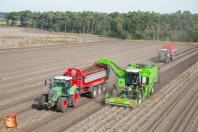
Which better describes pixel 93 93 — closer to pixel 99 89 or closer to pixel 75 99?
pixel 99 89

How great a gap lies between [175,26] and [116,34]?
29.0 m

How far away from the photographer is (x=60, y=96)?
1609cm

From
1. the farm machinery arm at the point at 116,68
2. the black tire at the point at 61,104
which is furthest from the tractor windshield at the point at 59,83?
the farm machinery arm at the point at 116,68

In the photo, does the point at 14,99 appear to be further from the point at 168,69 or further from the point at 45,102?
the point at 168,69

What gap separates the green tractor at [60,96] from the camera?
15633 millimetres

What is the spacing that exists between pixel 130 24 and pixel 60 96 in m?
88.3

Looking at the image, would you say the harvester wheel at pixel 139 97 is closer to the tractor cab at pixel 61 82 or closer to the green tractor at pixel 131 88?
the green tractor at pixel 131 88

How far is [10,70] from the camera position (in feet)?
94.9

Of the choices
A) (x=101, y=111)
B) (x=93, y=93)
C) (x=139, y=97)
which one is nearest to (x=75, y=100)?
(x=101, y=111)

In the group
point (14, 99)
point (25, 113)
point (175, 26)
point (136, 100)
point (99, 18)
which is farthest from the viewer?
point (99, 18)

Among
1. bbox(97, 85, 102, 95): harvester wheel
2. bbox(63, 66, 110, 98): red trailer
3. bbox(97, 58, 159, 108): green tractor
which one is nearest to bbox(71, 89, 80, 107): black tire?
bbox(63, 66, 110, 98): red trailer

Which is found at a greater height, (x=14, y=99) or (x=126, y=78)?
(x=126, y=78)

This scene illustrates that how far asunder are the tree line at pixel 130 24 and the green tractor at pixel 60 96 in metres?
75.5

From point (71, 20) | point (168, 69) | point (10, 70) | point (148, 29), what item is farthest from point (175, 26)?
point (10, 70)
